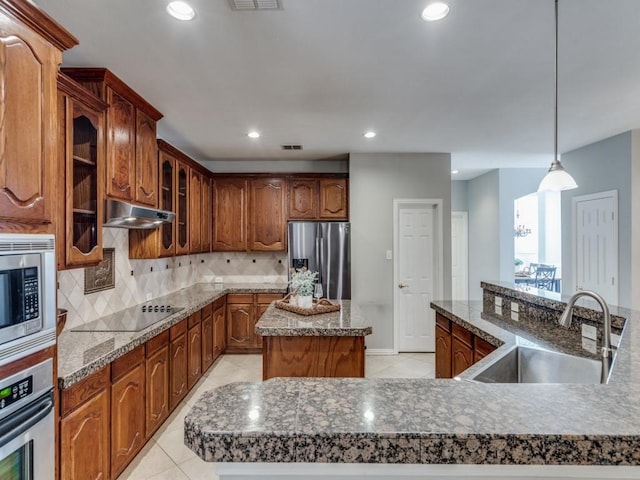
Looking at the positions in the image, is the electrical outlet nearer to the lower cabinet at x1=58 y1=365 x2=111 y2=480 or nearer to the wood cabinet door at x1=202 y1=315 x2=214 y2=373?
the lower cabinet at x1=58 y1=365 x2=111 y2=480

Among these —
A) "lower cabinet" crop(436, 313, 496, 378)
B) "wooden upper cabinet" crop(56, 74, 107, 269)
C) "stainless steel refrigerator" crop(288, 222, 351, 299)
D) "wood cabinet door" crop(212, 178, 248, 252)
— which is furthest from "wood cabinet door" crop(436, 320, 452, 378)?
"wood cabinet door" crop(212, 178, 248, 252)

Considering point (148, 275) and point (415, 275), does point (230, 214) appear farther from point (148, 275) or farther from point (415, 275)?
point (415, 275)

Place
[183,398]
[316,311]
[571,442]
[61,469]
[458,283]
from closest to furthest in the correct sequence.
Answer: [571,442] < [61,469] < [316,311] < [183,398] < [458,283]

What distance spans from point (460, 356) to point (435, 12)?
85.8 inches

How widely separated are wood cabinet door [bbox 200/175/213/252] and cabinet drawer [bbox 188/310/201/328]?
3.70ft

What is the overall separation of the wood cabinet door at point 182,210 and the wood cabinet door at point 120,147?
109 cm

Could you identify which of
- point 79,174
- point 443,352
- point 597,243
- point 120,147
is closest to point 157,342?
point 79,174

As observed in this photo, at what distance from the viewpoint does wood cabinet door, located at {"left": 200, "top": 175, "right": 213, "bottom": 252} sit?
4.47 meters

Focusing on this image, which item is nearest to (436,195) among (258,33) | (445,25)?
(445,25)

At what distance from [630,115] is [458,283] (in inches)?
162

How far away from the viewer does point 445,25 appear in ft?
5.99

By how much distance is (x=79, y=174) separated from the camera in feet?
7.20

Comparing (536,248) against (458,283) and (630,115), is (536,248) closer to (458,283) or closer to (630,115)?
(458,283)

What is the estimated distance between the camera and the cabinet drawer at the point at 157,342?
A: 2.46m
